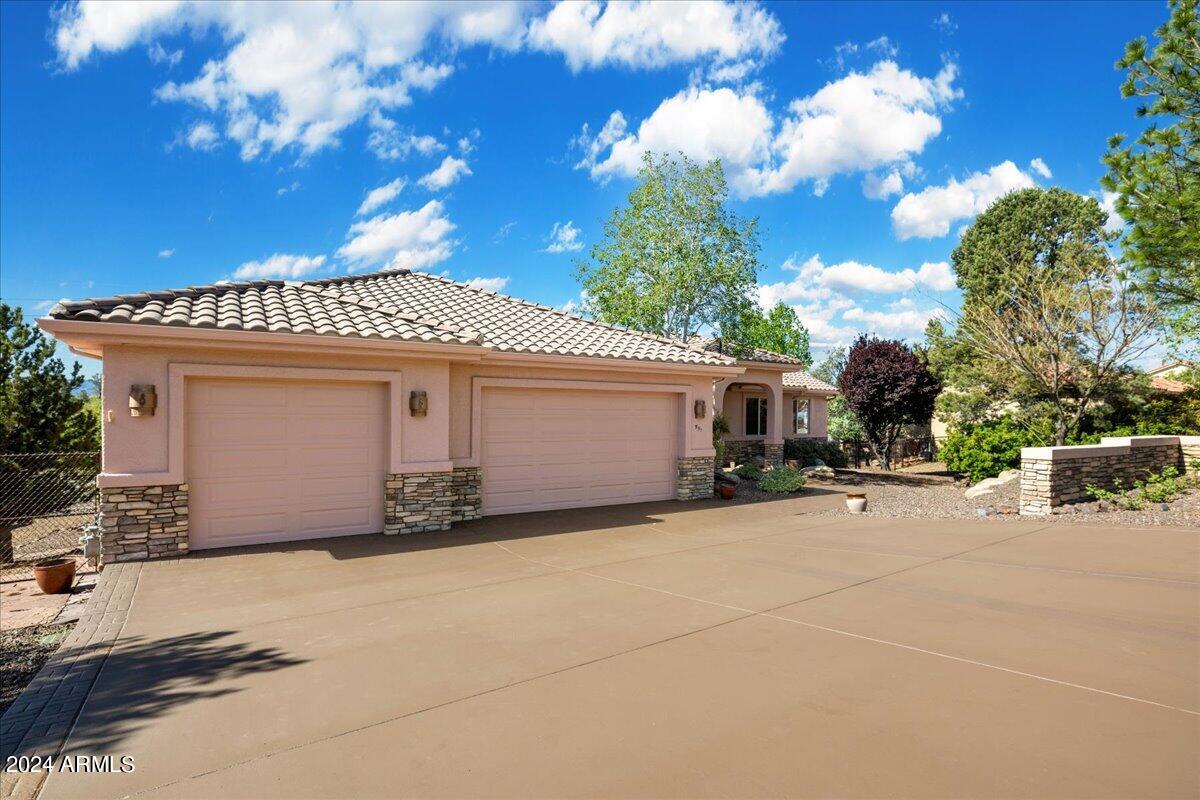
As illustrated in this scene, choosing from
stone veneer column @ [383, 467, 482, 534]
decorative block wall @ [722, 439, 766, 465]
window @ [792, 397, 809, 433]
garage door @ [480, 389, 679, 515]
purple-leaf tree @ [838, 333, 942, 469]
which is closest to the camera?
stone veneer column @ [383, 467, 482, 534]

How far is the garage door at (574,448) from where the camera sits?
10820 mm

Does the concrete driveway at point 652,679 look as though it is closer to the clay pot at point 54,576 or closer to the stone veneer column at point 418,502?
the clay pot at point 54,576

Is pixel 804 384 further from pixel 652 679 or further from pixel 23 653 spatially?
pixel 23 653

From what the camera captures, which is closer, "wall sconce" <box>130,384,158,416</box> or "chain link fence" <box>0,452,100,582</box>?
"wall sconce" <box>130,384,158,416</box>

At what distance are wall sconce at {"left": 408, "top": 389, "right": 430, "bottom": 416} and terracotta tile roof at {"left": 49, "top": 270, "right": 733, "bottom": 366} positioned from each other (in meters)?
0.86

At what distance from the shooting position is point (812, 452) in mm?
23375

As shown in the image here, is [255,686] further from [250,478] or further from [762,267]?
[762,267]

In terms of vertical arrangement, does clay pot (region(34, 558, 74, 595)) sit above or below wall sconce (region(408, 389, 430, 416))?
below

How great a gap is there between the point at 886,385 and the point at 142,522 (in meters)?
20.9

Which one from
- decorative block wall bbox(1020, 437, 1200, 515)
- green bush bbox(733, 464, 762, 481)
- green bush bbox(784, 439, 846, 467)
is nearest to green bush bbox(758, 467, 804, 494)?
green bush bbox(733, 464, 762, 481)

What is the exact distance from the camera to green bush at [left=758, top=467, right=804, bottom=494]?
14.7m

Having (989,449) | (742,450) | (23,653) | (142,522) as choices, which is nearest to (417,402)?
(142,522)

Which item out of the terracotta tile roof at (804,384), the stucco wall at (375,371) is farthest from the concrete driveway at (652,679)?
the terracotta tile roof at (804,384)

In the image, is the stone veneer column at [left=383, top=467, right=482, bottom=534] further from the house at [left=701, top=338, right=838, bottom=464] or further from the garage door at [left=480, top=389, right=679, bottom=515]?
the house at [left=701, top=338, right=838, bottom=464]
